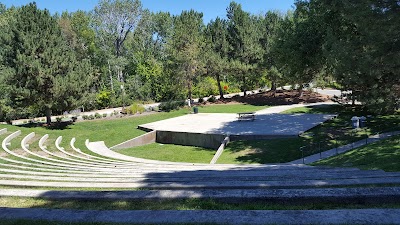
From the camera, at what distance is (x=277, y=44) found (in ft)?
68.4

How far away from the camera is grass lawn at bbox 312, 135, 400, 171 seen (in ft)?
31.0

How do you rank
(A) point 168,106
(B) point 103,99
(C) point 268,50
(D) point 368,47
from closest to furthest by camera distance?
(D) point 368,47 → (A) point 168,106 → (C) point 268,50 → (B) point 103,99

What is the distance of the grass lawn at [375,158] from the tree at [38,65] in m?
20.4

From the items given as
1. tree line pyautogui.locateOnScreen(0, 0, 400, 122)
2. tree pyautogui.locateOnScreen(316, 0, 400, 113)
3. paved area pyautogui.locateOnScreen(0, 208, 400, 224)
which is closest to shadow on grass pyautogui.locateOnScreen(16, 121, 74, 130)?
tree line pyautogui.locateOnScreen(0, 0, 400, 122)

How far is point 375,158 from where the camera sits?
35.7ft

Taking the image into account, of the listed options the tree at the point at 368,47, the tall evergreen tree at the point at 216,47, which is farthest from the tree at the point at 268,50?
the tree at the point at 368,47

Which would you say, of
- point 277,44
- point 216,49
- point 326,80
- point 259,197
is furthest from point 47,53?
point 326,80

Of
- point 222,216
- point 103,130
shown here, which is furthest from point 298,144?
point 103,130

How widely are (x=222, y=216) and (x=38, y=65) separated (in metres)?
23.8

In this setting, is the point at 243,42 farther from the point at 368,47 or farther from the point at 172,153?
the point at 368,47

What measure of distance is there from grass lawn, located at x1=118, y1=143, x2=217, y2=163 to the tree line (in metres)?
7.78

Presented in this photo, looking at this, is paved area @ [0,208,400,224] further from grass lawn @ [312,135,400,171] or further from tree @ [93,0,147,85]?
tree @ [93,0,147,85]

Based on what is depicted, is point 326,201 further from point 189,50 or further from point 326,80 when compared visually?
point 326,80

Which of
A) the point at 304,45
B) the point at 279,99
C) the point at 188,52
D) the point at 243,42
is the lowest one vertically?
the point at 279,99
